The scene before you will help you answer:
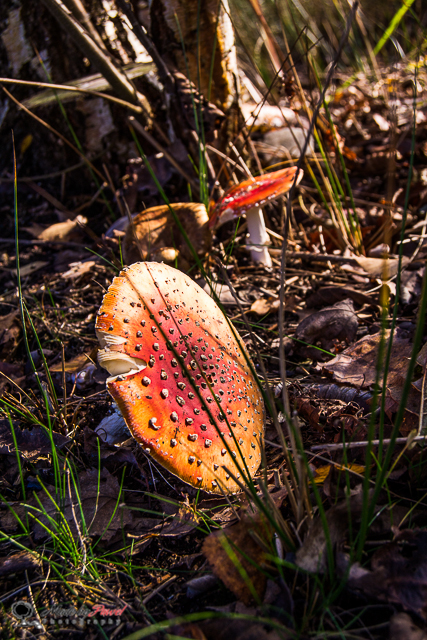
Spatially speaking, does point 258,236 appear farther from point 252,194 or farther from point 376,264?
point 376,264

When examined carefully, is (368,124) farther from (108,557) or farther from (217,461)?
(108,557)

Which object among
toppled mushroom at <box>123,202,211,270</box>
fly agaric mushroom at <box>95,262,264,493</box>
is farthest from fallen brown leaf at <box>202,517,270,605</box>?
toppled mushroom at <box>123,202,211,270</box>

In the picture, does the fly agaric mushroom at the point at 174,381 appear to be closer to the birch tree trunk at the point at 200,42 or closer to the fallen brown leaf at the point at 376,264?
the fallen brown leaf at the point at 376,264

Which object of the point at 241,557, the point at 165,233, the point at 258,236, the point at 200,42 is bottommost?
the point at 241,557

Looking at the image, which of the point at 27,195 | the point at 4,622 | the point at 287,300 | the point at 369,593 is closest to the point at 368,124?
the point at 287,300

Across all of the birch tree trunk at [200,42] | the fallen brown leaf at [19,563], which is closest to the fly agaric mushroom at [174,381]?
the fallen brown leaf at [19,563]

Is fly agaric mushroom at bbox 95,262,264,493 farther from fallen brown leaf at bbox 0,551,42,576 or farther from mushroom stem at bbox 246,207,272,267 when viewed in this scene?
mushroom stem at bbox 246,207,272,267

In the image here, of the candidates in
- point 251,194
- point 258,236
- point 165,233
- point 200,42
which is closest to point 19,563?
point 165,233
